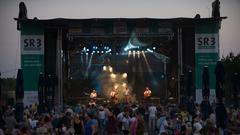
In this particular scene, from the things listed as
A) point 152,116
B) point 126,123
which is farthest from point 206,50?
point 126,123

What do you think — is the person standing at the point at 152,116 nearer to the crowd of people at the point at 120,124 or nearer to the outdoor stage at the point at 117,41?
the outdoor stage at the point at 117,41

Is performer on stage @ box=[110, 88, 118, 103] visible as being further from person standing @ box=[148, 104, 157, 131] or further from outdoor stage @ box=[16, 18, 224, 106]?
person standing @ box=[148, 104, 157, 131]

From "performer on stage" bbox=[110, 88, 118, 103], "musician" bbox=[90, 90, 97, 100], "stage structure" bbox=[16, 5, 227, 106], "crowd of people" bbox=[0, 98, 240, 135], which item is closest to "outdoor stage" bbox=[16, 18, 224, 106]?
"stage structure" bbox=[16, 5, 227, 106]

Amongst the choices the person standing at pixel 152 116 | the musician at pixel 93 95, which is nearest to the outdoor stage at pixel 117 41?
the person standing at pixel 152 116

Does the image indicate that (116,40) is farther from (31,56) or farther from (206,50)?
(206,50)

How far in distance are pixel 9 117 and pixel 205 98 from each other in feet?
24.0

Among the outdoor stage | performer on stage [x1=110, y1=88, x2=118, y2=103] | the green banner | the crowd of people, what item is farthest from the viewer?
performer on stage [x1=110, y1=88, x2=118, y2=103]

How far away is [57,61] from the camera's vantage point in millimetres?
32812

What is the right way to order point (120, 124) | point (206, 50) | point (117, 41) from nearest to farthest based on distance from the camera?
point (120, 124) < point (206, 50) < point (117, 41)

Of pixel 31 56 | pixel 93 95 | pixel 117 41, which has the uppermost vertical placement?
pixel 117 41

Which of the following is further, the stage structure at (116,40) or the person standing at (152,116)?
the stage structure at (116,40)

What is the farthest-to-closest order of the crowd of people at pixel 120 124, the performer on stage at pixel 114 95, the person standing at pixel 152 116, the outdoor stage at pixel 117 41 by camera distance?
the performer on stage at pixel 114 95 < the outdoor stage at pixel 117 41 < the person standing at pixel 152 116 < the crowd of people at pixel 120 124

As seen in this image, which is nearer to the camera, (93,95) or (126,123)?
(126,123)

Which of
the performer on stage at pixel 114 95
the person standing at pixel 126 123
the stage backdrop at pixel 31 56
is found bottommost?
the person standing at pixel 126 123
